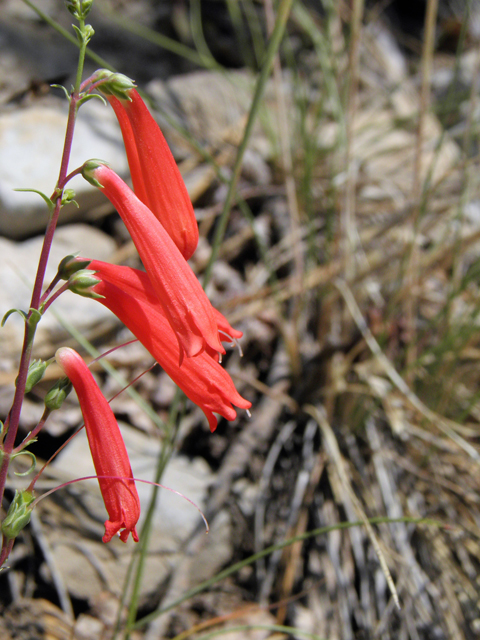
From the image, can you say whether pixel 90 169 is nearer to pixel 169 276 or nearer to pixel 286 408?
pixel 169 276

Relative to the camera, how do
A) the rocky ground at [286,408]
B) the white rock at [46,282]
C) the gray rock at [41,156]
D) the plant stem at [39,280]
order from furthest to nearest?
the gray rock at [41,156], the white rock at [46,282], the rocky ground at [286,408], the plant stem at [39,280]

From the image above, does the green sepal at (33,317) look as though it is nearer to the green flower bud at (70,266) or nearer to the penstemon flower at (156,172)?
the green flower bud at (70,266)

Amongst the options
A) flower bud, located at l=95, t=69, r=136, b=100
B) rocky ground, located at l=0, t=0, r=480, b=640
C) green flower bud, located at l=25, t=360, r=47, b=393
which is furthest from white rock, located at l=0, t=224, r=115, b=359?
flower bud, located at l=95, t=69, r=136, b=100

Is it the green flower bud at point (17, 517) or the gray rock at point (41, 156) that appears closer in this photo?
the green flower bud at point (17, 517)

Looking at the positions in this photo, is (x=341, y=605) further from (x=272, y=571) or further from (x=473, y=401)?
(x=473, y=401)

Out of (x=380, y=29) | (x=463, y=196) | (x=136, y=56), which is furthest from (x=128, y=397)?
(x=380, y=29)

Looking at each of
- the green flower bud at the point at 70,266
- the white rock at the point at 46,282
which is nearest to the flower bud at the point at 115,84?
the green flower bud at the point at 70,266

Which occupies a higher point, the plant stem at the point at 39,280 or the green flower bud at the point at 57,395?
the plant stem at the point at 39,280
